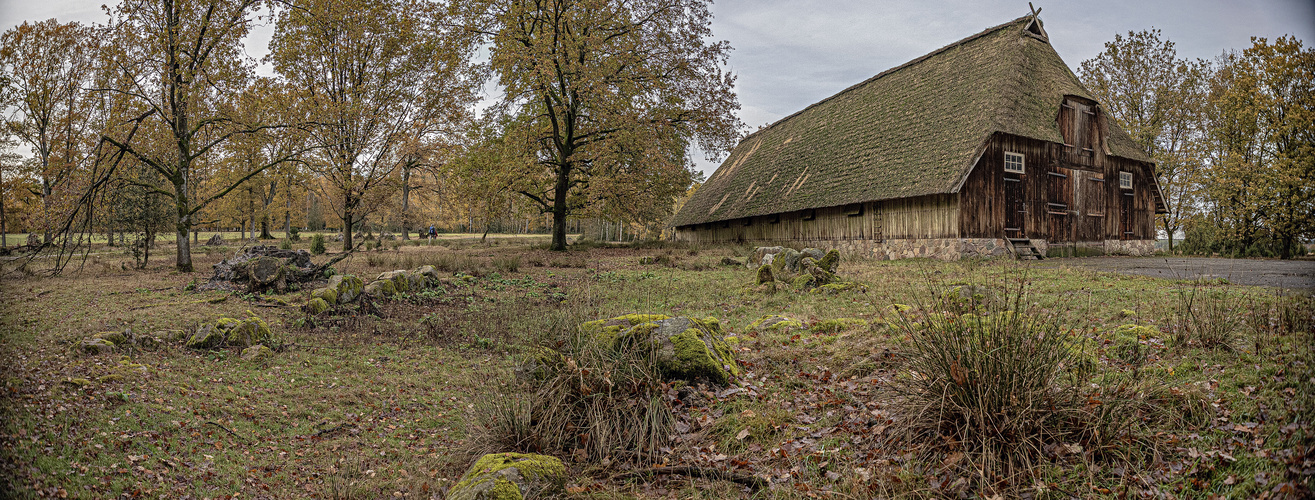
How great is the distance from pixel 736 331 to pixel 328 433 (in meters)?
4.70

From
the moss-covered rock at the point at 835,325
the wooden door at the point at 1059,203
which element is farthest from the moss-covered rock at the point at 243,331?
the wooden door at the point at 1059,203

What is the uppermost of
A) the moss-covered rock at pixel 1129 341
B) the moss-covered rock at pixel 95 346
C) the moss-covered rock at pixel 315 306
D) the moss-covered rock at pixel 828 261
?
the moss-covered rock at pixel 828 261

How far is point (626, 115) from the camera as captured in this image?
21.9 meters

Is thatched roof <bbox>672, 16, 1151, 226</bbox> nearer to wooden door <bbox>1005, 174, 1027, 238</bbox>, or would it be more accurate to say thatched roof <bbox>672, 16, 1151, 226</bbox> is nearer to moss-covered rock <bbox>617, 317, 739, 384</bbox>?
wooden door <bbox>1005, 174, 1027, 238</bbox>

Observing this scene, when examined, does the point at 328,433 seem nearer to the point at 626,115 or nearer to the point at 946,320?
the point at 946,320

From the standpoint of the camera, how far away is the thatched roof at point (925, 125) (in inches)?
690

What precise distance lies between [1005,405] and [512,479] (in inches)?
124

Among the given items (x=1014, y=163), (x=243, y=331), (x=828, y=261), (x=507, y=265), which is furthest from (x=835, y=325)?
(x=1014, y=163)

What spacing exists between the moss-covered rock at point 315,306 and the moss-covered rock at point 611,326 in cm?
573

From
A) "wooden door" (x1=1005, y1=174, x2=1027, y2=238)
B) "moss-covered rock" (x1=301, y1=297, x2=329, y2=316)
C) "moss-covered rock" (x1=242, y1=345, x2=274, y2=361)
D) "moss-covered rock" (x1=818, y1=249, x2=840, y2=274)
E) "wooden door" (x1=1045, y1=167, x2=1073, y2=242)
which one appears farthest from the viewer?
"wooden door" (x1=1045, y1=167, x2=1073, y2=242)

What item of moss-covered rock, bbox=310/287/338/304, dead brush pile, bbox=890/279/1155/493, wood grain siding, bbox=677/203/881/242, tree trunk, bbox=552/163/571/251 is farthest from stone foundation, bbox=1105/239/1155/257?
moss-covered rock, bbox=310/287/338/304

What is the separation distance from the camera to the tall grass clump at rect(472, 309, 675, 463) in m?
4.55

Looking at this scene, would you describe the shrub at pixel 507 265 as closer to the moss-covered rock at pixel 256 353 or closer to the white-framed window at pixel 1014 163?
the moss-covered rock at pixel 256 353

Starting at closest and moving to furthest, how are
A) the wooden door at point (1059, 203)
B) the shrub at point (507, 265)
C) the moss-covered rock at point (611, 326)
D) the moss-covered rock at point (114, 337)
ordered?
the moss-covered rock at point (611, 326) < the moss-covered rock at point (114, 337) < the shrub at point (507, 265) < the wooden door at point (1059, 203)
